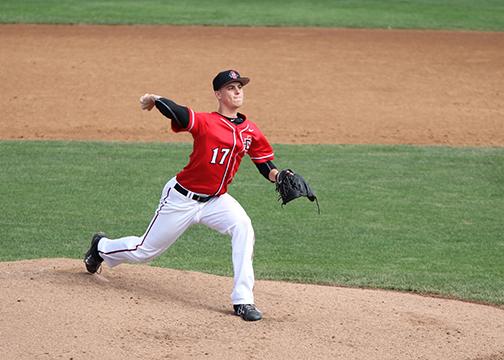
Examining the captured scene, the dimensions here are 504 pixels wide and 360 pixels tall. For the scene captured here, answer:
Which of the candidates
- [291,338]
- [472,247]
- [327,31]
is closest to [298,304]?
[291,338]

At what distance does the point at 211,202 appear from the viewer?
307 inches

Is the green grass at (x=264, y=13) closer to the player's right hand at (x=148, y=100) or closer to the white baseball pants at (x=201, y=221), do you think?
the white baseball pants at (x=201, y=221)

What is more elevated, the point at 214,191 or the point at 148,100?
the point at 148,100

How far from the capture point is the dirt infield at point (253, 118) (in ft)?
23.0

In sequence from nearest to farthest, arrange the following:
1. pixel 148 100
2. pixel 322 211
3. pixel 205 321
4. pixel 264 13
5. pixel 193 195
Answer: pixel 205 321
pixel 148 100
pixel 193 195
pixel 322 211
pixel 264 13

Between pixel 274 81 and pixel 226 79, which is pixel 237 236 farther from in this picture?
pixel 274 81

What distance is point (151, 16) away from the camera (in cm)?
2395

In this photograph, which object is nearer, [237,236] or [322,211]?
[237,236]

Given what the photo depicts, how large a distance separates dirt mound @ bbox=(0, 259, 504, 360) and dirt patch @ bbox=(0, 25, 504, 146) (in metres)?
7.65

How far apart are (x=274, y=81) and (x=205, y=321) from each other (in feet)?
39.6

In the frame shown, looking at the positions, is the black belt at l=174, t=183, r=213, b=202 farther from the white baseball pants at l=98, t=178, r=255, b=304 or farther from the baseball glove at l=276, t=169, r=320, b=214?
the baseball glove at l=276, t=169, r=320, b=214

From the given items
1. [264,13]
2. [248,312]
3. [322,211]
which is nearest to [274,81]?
[264,13]

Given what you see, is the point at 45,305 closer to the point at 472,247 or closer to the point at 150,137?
the point at 472,247

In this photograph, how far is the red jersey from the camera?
7.59 m
